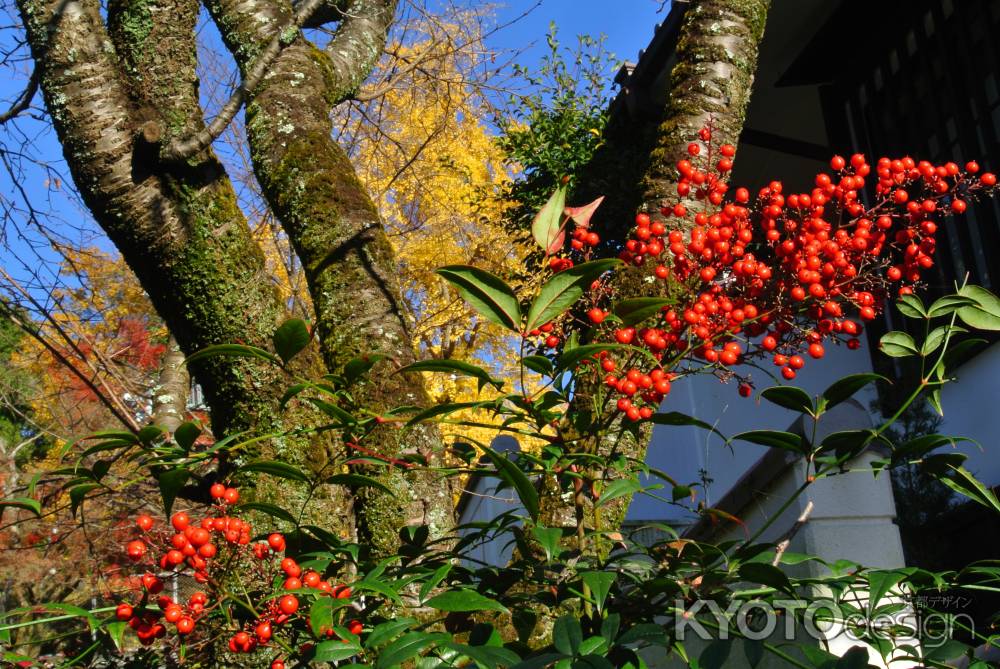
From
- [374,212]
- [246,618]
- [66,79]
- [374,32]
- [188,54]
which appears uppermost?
[374,32]

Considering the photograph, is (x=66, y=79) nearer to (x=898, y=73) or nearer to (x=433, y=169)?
(x=898, y=73)

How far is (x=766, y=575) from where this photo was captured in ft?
3.28

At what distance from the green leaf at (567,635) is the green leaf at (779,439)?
0.35 meters

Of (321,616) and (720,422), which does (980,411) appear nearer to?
(720,422)

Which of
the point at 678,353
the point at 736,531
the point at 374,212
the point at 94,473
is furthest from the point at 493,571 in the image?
the point at 736,531

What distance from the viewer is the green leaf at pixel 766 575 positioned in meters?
0.99

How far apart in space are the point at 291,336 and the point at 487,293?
317 mm

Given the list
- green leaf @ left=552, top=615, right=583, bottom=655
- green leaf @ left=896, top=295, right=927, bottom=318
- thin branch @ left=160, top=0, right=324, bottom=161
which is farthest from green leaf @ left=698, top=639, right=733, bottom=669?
thin branch @ left=160, top=0, right=324, bottom=161

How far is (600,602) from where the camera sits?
93 centimetres

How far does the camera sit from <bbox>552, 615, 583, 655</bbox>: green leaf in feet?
2.86

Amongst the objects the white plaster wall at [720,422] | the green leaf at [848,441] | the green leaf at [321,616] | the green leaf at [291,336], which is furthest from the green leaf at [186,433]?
the white plaster wall at [720,422]

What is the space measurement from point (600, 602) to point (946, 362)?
65cm

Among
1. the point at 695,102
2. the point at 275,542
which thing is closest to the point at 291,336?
the point at 275,542

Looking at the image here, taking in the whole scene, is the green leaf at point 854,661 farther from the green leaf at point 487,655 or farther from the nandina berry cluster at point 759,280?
the nandina berry cluster at point 759,280
